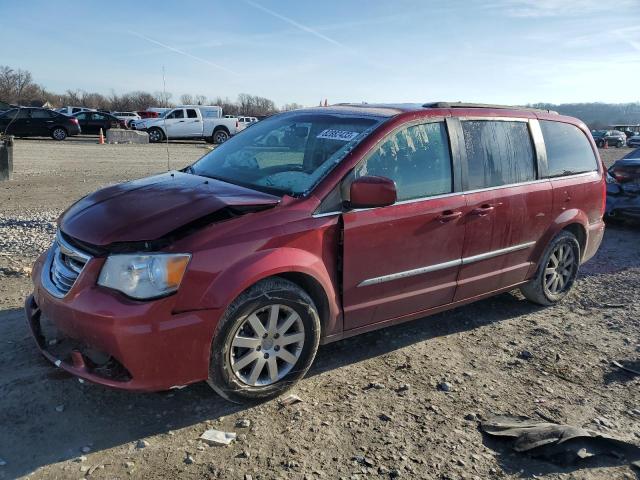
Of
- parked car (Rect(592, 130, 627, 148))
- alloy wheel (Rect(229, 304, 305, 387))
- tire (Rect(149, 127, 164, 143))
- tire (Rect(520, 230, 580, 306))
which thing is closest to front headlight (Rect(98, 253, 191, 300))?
alloy wheel (Rect(229, 304, 305, 387))

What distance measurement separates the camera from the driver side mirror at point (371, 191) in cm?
331

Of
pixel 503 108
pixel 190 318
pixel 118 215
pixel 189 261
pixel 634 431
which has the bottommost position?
pixel 634 431

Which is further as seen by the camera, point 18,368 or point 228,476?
point 18,368

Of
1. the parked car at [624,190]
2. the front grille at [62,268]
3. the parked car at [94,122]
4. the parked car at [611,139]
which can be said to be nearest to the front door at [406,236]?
the front grille at [62,268]

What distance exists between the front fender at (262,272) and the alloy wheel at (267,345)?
213 mm

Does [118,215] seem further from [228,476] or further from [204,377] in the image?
[228,476]

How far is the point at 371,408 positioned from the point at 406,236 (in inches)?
46.2

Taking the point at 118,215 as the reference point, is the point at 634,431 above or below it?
below

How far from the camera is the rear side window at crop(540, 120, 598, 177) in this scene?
497cm

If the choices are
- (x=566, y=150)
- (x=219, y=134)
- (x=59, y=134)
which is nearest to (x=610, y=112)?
(x=219, y=134)

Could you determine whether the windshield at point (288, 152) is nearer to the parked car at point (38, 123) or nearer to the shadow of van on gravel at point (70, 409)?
the shadow of van on gravel at point (70, 409)

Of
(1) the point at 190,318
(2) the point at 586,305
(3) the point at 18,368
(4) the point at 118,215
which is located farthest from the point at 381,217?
(2) the point at 586,305

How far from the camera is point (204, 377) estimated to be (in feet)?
9.96

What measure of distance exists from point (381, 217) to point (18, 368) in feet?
8.46
